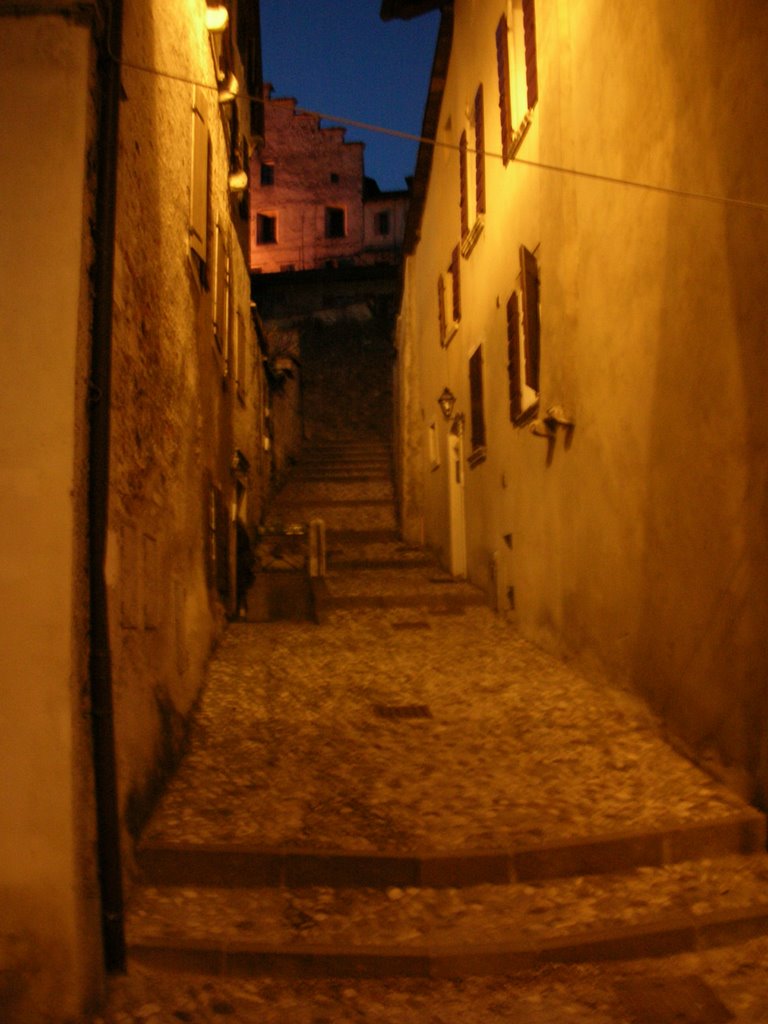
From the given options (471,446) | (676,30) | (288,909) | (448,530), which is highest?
(676,30)

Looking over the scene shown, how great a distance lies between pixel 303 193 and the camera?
40.9 m

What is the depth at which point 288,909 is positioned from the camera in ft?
13.2

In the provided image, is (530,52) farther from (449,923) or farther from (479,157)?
(449,923)

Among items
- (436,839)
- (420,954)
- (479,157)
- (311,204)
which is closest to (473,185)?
(479,157)

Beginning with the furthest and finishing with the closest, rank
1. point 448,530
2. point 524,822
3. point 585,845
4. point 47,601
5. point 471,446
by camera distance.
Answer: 1. point 448,530
2. point 471,446
3. point 524,822
4. point 585,845
5. point 47,601

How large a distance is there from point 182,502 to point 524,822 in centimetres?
340

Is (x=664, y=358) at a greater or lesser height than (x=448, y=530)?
greater

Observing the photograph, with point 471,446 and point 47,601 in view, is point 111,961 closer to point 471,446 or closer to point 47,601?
point 47,601

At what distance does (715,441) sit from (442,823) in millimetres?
2621

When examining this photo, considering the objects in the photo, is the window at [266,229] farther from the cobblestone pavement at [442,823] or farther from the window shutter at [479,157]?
the cobblestone pavement at [442,823]

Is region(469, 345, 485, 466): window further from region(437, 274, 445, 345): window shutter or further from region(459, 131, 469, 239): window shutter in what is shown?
region(437, 274, 445, 345): window shutter

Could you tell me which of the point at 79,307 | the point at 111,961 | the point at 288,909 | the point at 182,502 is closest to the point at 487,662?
the point at 182,502

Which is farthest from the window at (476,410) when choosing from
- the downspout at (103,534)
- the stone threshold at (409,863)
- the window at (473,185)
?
the downspout at (103,534)

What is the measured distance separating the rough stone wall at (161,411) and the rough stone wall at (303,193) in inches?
1291
